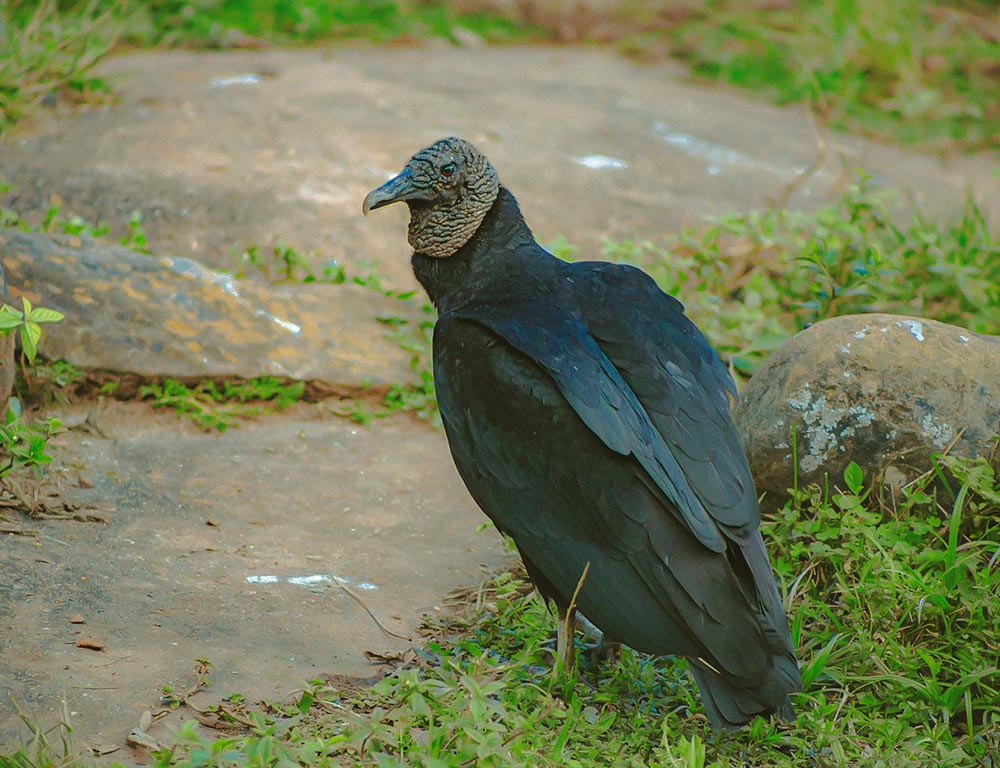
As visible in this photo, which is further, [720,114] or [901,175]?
[720,114]

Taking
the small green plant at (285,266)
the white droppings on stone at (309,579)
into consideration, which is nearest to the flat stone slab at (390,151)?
the small green plant at (285,266)

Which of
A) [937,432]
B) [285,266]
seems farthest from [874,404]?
[285,266]

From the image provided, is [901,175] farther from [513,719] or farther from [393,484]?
[513,719]

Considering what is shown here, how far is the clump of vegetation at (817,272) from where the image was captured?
14.7 feet

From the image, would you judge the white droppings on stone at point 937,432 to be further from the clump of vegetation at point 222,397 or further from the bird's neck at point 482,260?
the clump of vegetation at point 222,397

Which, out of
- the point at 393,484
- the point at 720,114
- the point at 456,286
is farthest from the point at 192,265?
the point at 720,114

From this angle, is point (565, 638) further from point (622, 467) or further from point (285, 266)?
point (285, 266)

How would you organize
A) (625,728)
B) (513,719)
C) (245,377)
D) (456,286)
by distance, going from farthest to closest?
1. (245,377)
2. (456,286)
3. (625,728)
4. (513,719)

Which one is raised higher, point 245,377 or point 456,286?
point 456,286

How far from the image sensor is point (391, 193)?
3.28 metres

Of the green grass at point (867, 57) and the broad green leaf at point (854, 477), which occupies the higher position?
the green grass at point (867, 57)

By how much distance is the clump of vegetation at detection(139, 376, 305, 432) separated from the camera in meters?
4.18

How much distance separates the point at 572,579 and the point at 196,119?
4.54 m

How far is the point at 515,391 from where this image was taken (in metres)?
2.78
